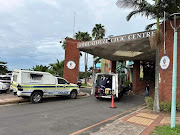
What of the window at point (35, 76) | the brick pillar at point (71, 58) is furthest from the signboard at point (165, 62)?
the brick pillar at point (71, 58)

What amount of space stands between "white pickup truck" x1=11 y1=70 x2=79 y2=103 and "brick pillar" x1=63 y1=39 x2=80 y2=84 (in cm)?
397

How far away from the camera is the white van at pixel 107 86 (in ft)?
40.0

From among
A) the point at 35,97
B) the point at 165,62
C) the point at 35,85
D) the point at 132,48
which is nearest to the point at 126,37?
the point at 132,48

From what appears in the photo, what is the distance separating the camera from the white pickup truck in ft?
32.9

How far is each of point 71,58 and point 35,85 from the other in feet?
21.9

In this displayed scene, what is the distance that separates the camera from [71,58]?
16.6 metres

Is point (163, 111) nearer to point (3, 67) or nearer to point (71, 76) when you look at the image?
point (71, 76)

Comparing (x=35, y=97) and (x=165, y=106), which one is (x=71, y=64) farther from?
(x=165, y=106)

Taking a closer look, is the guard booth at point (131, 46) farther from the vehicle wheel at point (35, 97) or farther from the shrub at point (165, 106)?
the vehicle wheel at point (35, 97)

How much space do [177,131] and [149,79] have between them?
19.3 m

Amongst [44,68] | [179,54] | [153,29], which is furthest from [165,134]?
[44,68]

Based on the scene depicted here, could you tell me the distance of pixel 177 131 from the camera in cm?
509

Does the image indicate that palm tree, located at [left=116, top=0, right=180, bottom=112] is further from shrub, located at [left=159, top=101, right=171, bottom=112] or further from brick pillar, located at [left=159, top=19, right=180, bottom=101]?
brick pillar, located at [left=159, top=19, right=180, bottom=101]

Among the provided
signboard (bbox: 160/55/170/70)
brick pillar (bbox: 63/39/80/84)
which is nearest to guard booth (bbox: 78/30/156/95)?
brick pillar (bbox: 63/39/80/84)
